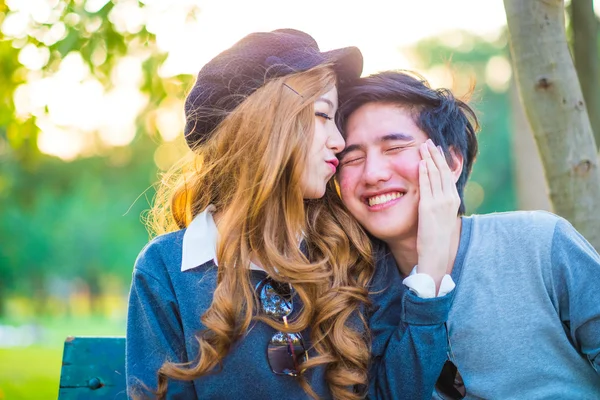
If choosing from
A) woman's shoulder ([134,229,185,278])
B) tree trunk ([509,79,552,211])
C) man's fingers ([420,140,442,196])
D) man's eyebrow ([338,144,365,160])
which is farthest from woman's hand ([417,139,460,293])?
tree trunk ([509,79,552,211])

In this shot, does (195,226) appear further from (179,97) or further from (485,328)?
(179,97)

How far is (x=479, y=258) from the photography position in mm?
2916

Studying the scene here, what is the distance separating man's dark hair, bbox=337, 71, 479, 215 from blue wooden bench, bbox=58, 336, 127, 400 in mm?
1419

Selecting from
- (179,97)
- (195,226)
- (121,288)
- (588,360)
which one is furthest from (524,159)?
(121,288)

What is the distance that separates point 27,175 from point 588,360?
114 ft

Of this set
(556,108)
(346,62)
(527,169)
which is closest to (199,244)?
(346,62)

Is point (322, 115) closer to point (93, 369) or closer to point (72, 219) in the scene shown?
point (93, 369)

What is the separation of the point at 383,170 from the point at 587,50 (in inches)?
55.3

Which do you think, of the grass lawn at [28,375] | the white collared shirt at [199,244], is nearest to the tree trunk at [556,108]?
the white collared shirt at [199,244]

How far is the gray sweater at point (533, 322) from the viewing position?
2705 millimetres

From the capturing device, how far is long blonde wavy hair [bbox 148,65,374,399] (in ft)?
9.00

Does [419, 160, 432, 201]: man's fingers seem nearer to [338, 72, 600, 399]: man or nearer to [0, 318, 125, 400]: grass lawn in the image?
[338, 72, 600, 399]: man

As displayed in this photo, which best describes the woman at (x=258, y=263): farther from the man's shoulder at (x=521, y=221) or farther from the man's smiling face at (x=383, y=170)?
the man's shoulder at (x=521, y=221)

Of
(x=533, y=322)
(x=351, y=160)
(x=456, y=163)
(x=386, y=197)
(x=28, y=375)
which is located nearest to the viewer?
(x=533, y=322)
